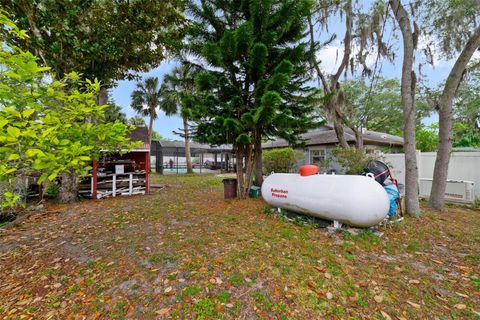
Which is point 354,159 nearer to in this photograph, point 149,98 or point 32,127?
point 32,127

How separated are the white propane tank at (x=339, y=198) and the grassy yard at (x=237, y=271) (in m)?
0.36

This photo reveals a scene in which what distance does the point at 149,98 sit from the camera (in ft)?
60.3

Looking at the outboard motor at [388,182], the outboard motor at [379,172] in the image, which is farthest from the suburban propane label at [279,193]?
the outboard motor at [379,172]

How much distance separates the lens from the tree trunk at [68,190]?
7234 mm

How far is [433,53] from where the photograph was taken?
6.74 metres

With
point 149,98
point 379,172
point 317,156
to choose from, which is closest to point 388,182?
point 379,172

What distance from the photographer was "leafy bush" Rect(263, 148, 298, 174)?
1183 centimetres

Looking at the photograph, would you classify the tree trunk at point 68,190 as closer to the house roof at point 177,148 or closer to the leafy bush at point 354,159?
the leafy bush at point 354,159

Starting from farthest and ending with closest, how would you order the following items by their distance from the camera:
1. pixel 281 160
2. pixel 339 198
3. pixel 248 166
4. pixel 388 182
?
pixel 281 160
pixel 248 166
pixel 388 182
pixel 339 198

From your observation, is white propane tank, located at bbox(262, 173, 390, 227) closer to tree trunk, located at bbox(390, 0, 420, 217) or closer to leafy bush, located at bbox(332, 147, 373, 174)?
tree trunk, located at bbox(390, 0, 420, 217)

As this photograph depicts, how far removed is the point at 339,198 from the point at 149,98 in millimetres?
18485

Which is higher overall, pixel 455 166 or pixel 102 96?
pixel 102 96

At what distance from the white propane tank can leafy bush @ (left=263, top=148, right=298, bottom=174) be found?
7035 millimetres

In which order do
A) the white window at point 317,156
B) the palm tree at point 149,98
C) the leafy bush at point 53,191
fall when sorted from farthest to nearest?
the palm tree at point 149,98
the white window at point 317,156
the leafy bush at point 53,191
